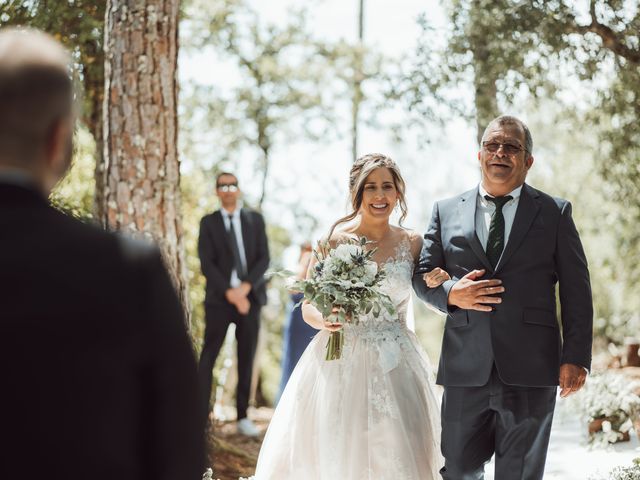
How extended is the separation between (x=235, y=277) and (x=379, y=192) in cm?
338

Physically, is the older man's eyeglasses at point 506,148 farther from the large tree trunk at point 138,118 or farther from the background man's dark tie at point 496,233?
the large tree trunk at point 138,118

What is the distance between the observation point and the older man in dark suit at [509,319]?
4.28 meters

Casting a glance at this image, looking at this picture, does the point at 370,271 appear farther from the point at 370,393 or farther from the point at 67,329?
the point at 67,329

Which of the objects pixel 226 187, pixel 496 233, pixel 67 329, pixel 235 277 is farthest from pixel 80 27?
pixel 67 329

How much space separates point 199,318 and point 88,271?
14491 mm

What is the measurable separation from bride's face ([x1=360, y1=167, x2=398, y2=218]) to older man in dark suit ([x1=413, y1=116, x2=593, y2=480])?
845 mm

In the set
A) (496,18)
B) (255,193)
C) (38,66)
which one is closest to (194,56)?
(255,193)

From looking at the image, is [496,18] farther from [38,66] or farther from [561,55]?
[38,66]

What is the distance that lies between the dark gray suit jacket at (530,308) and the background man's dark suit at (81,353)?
117 inches

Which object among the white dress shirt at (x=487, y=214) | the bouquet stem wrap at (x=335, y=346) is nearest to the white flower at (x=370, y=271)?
the bouquet stem wrap at (x=335, y=346)

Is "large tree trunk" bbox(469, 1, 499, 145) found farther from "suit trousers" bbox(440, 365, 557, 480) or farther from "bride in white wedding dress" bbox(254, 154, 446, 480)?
"suit trousers" bbox(440, 365, 557, 480)

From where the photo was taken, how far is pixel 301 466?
4.98 meters

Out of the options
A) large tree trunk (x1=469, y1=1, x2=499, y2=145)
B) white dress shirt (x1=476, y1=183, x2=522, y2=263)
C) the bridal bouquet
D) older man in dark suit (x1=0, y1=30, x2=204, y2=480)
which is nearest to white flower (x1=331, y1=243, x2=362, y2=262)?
the bridal bouquet

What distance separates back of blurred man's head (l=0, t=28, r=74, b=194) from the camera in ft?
5.22
